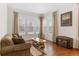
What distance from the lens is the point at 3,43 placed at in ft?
7.22

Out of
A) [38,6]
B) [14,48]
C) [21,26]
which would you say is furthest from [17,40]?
[38,6]

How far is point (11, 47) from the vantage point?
86.3 inches

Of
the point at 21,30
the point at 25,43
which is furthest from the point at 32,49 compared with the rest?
the point at 21,30

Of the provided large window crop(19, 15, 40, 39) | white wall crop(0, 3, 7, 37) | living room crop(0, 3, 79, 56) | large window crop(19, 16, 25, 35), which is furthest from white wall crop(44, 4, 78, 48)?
white wall crop(0, 3, 7, 37)

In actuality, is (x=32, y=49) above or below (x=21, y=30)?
below

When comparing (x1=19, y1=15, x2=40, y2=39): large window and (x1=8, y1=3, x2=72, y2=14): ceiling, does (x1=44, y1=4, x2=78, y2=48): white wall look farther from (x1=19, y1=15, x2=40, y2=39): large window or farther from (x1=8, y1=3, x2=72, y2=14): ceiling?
(x1=19, y1=15, x2=40, y2=39): large window

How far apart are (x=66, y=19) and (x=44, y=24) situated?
438 mm

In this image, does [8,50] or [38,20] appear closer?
[8,50]

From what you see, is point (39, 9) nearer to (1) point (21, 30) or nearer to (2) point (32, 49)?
(1) point (21, 30)

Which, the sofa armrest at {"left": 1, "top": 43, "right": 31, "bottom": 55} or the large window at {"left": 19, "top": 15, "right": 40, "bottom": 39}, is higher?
the large window at {"left": 19, "top": 15, "right": 40, "bottom": 39}

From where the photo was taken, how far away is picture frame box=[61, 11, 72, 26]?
2.26 meters

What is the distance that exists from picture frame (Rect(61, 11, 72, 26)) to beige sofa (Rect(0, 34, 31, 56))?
798mm

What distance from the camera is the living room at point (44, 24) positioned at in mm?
2244

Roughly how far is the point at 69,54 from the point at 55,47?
0.97 ft
